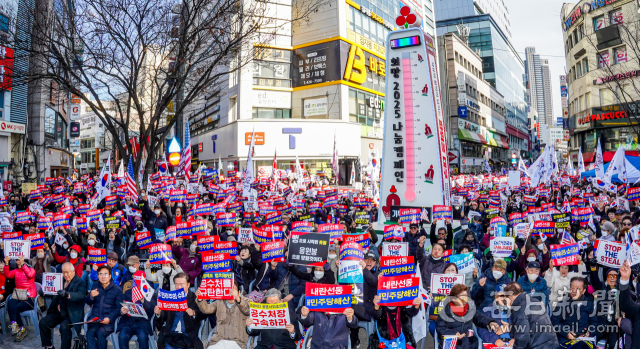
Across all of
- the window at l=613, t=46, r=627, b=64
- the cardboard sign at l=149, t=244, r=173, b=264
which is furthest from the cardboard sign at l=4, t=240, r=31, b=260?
the window at l=613, t=46, r=627, b=64

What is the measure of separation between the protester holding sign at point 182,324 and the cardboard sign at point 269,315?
1036 millimetres

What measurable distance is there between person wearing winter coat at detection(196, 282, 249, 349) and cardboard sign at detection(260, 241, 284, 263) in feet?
5.52

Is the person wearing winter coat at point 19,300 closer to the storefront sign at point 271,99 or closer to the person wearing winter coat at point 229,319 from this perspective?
the person wearing winter coat at point 229,319

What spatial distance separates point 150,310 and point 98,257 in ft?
9.61

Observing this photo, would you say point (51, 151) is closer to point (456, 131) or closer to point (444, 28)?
point (456, 131)

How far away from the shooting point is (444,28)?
310ft

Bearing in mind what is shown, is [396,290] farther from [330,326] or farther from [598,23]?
[598,23]

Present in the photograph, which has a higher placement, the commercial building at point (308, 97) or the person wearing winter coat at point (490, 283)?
the commercial building at point (308, 97)

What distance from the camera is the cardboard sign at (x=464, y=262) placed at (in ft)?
25.3

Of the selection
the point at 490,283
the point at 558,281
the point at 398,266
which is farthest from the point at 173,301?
the point at 558,281

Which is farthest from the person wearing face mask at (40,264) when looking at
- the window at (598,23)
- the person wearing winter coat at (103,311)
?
the window at (598,23)

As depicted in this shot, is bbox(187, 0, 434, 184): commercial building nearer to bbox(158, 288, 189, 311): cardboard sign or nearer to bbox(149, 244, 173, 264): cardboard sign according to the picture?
bbox(149, 244, 173, 264): cardboard sign

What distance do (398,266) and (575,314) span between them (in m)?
2.42

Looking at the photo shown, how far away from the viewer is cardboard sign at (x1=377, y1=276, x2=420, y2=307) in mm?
6156
